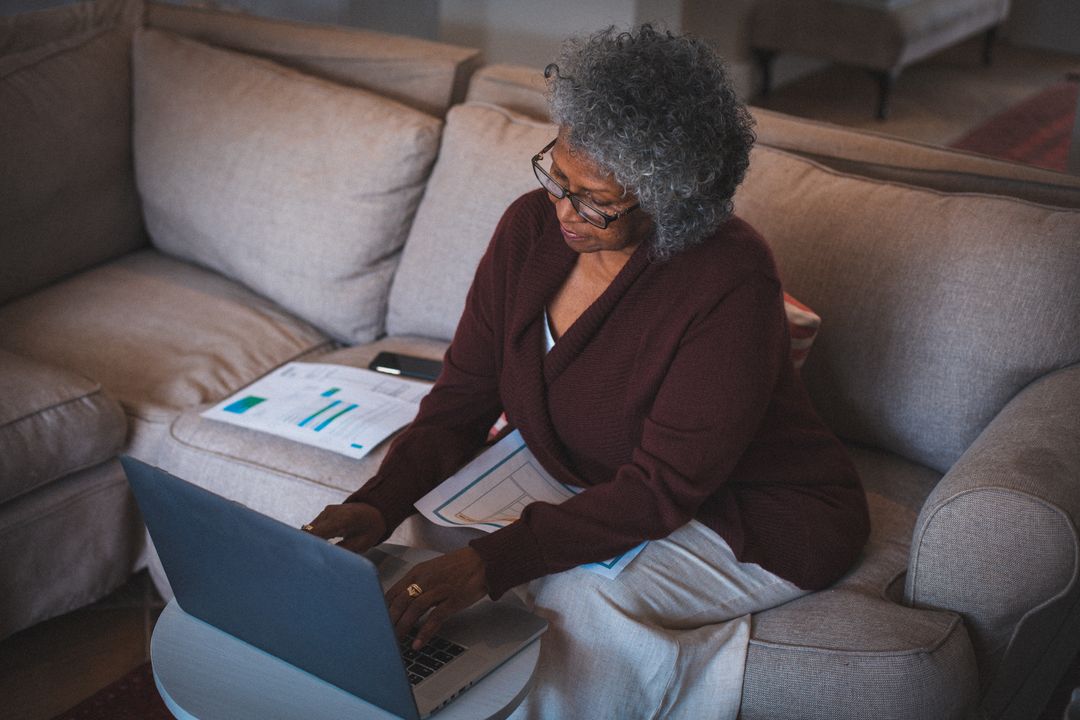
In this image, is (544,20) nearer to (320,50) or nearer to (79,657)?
(320,50)

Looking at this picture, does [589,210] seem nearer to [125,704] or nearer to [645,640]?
[645,640]

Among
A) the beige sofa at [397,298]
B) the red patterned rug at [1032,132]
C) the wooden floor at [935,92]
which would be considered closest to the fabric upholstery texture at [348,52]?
the beige sofa at [397,298]

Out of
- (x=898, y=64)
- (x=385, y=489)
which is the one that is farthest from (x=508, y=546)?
(x=898, y=64)

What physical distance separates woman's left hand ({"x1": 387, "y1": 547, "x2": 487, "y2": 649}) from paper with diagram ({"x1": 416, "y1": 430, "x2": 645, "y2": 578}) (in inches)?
5.3

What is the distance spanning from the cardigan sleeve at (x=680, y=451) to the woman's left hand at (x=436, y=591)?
31 mm

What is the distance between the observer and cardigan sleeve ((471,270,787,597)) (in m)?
1.34

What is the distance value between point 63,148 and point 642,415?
147cm

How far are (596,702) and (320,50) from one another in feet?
5.38

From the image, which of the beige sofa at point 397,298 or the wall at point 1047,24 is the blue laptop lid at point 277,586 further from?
the wall at point 1047,24

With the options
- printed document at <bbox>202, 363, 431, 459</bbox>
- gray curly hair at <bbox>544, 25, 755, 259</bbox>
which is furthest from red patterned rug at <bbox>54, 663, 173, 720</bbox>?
gray curly hair at <bbox>544, 25, 755, 259</bbox>

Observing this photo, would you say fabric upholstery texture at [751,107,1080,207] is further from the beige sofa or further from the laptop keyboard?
the laptop keyboard

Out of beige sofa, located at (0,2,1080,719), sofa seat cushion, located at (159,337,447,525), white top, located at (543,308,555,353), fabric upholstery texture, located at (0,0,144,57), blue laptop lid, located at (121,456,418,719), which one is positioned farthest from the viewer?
fabric upholstery texture, located at (0,0,144,57)

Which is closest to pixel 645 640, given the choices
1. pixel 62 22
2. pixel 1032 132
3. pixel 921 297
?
pixel 921 297

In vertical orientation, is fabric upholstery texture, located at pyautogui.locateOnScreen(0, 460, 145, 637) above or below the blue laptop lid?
below
